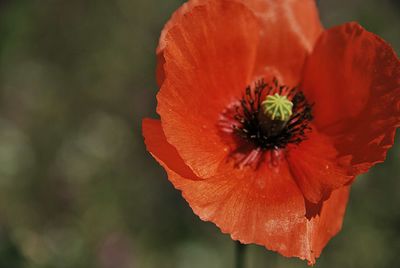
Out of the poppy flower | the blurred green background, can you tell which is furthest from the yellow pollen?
the blurred green background

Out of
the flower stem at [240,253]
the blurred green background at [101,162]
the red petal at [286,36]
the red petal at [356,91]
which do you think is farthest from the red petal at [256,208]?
the blurred green background at [101,162]

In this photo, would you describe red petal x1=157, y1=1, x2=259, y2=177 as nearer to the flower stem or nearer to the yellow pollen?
the yellow pollen

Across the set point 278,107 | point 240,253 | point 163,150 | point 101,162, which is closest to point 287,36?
point 278,107

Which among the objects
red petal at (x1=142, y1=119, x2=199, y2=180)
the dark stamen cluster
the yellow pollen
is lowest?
the dark stamen cluster

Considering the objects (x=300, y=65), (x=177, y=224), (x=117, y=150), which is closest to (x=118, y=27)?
(x=117, y=150)

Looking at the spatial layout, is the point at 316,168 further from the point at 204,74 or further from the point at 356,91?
the point at 204,74
